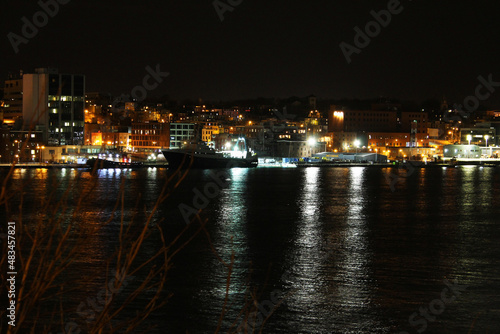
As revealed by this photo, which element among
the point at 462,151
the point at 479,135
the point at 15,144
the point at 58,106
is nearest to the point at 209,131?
the point at 58,106

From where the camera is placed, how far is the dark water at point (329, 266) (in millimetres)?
5172

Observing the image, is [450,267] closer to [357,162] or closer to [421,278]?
[421,278]

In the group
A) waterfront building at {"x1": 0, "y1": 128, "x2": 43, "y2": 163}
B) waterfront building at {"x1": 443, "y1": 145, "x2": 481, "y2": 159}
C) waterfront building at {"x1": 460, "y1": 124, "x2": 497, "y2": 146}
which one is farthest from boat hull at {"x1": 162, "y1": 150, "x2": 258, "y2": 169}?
waterfront building at {"x1": 460, "y1": 124, "x2": 497, "y2": 146}

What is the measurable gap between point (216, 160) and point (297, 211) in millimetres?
23087

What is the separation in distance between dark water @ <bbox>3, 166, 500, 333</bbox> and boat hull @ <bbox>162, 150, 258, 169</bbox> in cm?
1884

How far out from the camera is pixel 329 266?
7371 millimetres

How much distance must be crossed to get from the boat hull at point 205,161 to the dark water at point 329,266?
18841mm

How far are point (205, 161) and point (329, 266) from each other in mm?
28982

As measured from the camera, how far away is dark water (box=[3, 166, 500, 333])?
17.0 ft

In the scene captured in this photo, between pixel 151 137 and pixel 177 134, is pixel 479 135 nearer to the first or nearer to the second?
pixel 177 134

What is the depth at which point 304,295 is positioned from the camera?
19.5 feet

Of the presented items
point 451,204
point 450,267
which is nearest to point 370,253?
point 450,267

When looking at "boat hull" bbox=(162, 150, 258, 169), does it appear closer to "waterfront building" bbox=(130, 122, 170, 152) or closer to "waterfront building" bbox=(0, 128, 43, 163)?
"waterfront building" bbox=(0, 128, 43, 163)

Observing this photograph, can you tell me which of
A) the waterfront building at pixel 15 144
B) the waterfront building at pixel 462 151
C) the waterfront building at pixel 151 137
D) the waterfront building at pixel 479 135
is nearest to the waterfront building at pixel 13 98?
the waterfront building at pixel 15 144
